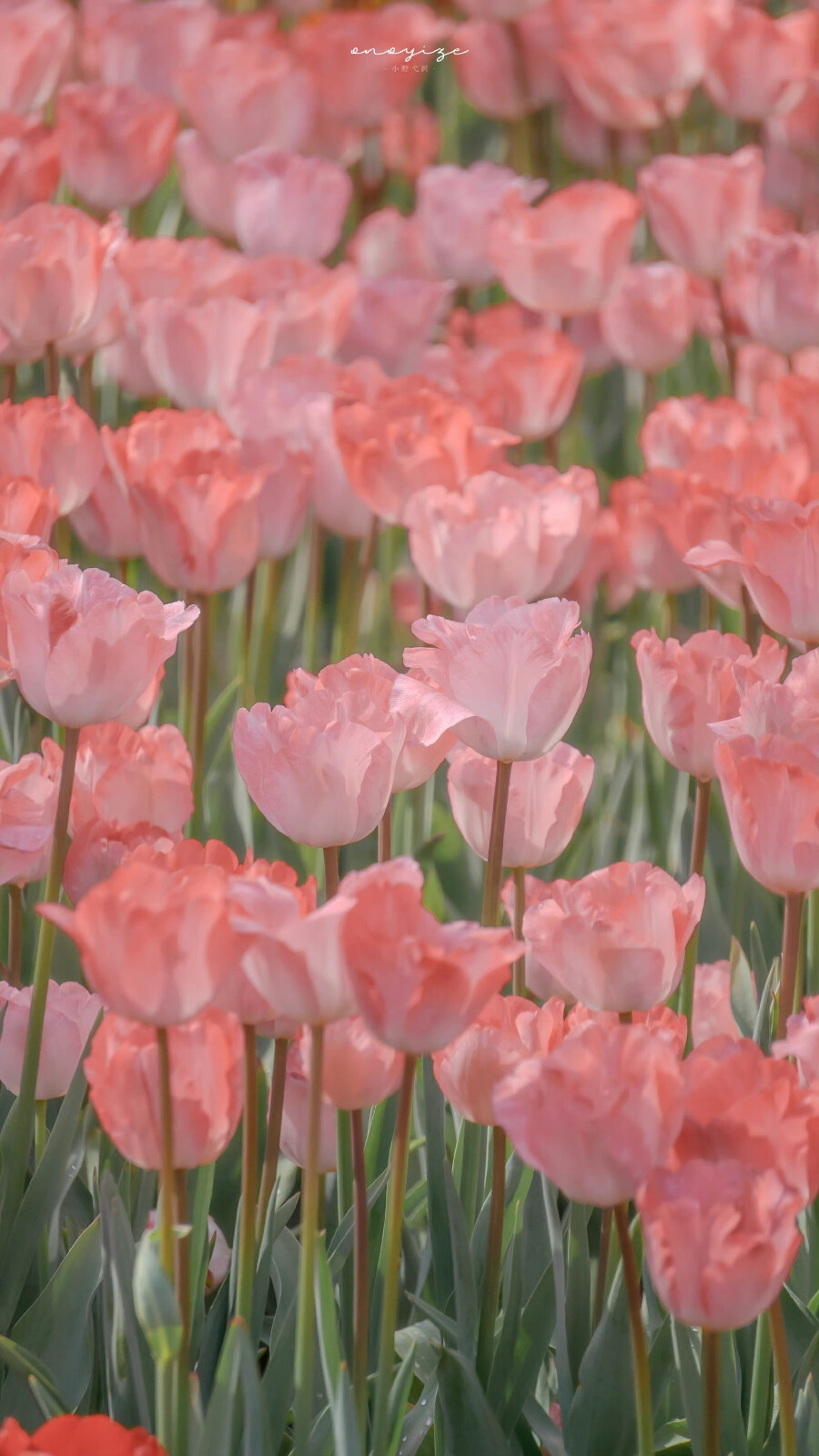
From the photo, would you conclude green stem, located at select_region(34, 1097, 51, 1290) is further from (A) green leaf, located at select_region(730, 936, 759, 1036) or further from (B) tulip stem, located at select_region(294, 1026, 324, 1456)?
(A) green leaf, located at select_region(730, 936, 759, 1036)

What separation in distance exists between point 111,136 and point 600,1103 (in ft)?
4.37

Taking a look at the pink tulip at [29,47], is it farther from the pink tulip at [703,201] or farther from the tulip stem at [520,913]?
the tulip stem at [520,913]

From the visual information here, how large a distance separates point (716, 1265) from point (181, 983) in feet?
0.67

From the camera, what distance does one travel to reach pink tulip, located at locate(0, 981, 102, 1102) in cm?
79

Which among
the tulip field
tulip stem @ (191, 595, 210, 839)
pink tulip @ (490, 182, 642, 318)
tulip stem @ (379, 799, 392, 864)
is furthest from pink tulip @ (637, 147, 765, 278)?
tulip stem @ (379, 799, 392, 864)

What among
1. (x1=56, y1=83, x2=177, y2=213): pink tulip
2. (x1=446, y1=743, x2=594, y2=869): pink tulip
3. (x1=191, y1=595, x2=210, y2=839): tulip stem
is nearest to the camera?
(x1=446, y1=743, x2=594, y2=869): pink tulip

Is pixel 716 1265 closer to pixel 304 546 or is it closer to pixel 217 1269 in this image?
pixel 217 1269

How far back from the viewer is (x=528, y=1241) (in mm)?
840

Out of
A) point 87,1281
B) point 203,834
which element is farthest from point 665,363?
point 87,1281

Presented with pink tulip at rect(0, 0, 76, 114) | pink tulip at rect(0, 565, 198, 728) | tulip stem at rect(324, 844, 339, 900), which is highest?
pink tulip at rect(0, 0, 76, 114)

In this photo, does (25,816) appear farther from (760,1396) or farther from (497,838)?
(760,1396)

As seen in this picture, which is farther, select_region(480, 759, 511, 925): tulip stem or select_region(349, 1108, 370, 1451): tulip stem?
select_region(480, 759, 511, 925): tulip stem

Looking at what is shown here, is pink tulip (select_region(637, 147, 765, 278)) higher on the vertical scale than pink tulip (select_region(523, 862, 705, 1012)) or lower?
higher

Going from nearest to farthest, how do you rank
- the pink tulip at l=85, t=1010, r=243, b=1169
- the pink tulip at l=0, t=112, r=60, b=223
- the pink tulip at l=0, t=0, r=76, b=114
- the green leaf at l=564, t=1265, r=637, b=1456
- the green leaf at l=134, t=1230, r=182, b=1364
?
1. the green leaf at l=134, t=1230, r=182, b=1364
2. the pink tulip at l=85, t=1010, r=243, b=1169
3. the green leaf at l=564, t=1265, r=637, b=1456
4. the pink tulip at l=0, t=112, r=60, b=223
5. the pink tulip at l=0, t=0, r=76, b=114
